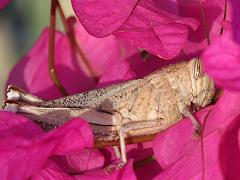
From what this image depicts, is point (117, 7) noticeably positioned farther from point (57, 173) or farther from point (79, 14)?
point (57, 173)

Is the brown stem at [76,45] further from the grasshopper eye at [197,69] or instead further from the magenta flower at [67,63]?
the grasshopper eye at [197,69]

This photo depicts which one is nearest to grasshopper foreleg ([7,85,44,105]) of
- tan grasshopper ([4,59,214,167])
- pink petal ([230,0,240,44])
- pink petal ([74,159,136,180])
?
tan grasshopper ([4,59,214,167])

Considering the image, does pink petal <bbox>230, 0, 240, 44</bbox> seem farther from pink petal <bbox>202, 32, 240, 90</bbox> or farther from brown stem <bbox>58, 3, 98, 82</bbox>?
brown stem <bbox>58, 3, 98, 82</bbox>

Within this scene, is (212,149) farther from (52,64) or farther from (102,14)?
(52,64)

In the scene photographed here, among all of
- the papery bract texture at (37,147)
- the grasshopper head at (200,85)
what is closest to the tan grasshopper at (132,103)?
the grasshopper head at (200,85)

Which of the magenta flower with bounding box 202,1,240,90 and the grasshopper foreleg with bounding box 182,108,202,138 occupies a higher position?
the magenta flower with bounding box 202,1,240,90

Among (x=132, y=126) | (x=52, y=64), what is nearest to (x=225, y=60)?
(x=132, y=126)
